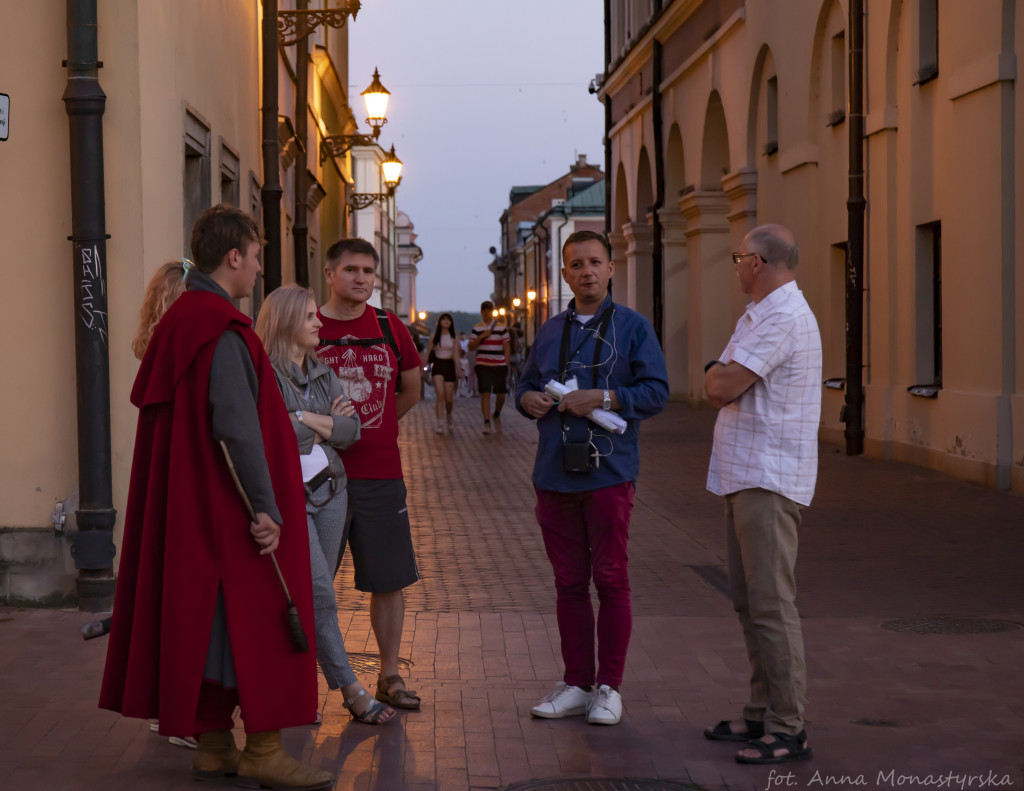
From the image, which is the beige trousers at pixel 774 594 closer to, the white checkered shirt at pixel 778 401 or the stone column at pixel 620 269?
the white checkered shirt at pixel 778 401

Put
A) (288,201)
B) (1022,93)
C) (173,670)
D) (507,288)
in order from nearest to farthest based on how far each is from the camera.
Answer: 1. (173,670)
2. (1022,93)
3. (288,201)
4. (507,288)

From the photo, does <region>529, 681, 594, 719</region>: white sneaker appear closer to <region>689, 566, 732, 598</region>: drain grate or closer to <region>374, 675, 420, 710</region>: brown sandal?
<region>374, 675, 420, 710</region>: brown sandal

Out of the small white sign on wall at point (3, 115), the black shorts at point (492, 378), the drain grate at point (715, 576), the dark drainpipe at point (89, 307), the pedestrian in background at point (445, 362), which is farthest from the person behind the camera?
the pedestrian in background at point (445, 362)

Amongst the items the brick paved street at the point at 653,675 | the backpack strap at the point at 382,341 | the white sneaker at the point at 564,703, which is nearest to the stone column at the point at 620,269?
the brick paved street at the point at 653,675

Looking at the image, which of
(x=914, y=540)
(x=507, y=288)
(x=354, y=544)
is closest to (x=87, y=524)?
(x=354, y=544)

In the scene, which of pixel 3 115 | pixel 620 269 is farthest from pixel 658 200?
pixel 3 115

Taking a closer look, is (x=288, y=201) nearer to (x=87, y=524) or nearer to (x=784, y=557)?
(x=87, y=524)

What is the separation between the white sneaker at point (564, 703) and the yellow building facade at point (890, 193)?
317 inches

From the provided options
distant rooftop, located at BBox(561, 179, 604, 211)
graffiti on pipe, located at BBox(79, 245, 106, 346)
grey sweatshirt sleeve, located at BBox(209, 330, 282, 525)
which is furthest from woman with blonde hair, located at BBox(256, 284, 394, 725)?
distant rooftop, located at BBox(561, 179, 604, 211)

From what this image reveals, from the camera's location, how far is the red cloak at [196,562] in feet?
15.0

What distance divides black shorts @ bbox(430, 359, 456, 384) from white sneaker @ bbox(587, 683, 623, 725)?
1645 centimetres

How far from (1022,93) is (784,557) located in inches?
365

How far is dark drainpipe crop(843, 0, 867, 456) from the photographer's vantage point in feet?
55.8

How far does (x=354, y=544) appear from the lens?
19.3 feet
